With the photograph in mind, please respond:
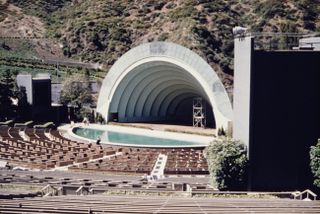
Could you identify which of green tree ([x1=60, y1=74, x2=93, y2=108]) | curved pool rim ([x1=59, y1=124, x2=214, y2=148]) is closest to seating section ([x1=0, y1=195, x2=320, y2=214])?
curved pool rim ([x1=59, y1=124, x2=214, y2=148])

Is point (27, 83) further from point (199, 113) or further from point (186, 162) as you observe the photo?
point (186, 162)

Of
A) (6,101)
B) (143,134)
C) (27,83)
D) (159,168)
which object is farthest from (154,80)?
(159,168)

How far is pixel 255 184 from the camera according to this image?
902 inches

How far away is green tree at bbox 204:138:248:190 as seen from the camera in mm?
22391

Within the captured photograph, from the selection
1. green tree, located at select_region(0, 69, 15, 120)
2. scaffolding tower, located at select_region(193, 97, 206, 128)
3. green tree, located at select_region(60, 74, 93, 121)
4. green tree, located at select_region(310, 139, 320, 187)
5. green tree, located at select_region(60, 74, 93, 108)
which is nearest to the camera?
green tree, located at select_region(310, 139, 320, 187)

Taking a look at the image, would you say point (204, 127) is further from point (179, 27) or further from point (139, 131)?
point (179, 27)

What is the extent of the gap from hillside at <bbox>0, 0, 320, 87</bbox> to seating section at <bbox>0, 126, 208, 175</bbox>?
1556 inches

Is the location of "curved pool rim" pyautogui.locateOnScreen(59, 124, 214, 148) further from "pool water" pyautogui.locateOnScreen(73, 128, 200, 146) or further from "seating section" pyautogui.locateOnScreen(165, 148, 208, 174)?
"seating section" pyautogui.locateOnScreen(165, 148, 208, 174)

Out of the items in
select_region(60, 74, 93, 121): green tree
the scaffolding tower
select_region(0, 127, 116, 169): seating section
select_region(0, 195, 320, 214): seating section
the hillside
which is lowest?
A: select_region(0, 127, 116, 169): seating section

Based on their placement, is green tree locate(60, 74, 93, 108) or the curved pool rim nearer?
the curved pool rim

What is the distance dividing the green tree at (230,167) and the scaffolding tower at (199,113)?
24.2 metres

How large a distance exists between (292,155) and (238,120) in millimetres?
3177

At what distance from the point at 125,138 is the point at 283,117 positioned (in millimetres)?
20880

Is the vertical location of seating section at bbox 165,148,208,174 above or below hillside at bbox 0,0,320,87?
below
